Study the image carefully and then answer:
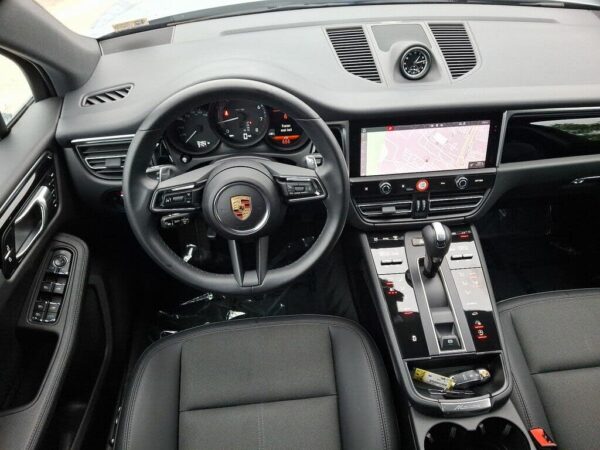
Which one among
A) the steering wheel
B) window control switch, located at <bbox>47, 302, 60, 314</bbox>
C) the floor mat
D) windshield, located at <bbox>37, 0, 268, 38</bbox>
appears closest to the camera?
the steering wheel

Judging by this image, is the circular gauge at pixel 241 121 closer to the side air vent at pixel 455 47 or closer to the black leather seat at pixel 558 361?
the side air vent at pixel 455 47

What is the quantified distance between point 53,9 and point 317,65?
2.82 feet

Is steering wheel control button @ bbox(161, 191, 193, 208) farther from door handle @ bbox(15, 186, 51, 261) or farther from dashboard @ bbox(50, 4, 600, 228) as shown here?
door handle @ bbox(15, 186, 51, 261)

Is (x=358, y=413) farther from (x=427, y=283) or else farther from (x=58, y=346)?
(x=58, y=346)

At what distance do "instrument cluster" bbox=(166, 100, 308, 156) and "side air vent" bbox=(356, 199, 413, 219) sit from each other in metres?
0.35

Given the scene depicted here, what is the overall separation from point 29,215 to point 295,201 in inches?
30.6

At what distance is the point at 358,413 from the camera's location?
1.52 metres

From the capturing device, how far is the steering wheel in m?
1.42

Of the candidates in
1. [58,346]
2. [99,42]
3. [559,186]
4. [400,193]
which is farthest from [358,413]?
[99,42]

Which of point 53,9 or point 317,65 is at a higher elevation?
point 53,9

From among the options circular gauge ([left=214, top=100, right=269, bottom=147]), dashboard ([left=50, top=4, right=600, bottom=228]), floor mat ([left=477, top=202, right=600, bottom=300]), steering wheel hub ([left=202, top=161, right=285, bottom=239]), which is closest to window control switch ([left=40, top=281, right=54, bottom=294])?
dashboard ([left=50, top=4, right=600, bottom=228])

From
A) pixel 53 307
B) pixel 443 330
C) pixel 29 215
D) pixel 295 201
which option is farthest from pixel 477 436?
pixel 29 215

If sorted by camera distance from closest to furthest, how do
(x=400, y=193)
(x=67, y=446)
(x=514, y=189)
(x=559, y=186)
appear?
(x=67, y=446) → (x=400, y=193) → (x=514, y=189) → (x=559, y=186)

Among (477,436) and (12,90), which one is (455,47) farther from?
(12,90)
